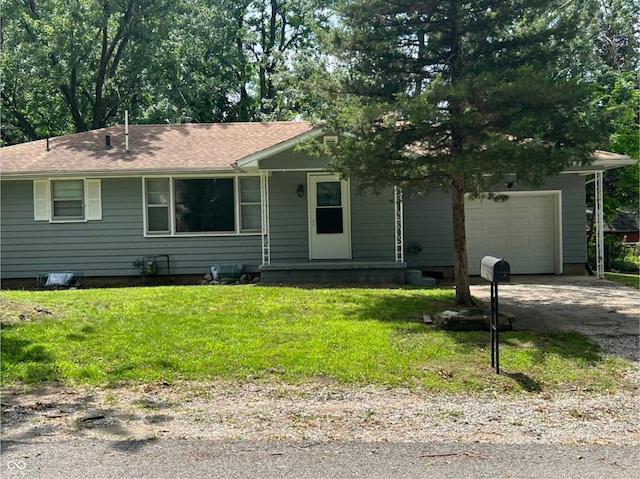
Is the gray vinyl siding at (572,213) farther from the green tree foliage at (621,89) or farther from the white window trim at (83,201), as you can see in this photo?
the white window trim at (83,201)

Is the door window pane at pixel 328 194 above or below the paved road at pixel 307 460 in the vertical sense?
above

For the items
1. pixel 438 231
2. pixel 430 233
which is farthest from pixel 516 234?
pixel 430 233

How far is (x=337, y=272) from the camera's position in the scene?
12.4 m

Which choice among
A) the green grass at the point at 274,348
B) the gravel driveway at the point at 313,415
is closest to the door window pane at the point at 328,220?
the green grass at the point at 274,348

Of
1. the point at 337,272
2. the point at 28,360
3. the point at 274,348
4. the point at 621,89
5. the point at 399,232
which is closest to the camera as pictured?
the point at 28,360

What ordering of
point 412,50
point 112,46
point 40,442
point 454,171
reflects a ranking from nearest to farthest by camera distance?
point 40,442
point 454,171
point 412,50
point 112,46

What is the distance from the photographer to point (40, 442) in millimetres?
4059

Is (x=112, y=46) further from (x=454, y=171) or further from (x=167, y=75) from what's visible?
(x=454, y=171)

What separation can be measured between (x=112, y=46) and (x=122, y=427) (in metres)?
23.0

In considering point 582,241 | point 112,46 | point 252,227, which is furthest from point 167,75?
point 582,241

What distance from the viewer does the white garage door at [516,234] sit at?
14305 millimetres

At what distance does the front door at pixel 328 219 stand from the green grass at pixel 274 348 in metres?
4.56

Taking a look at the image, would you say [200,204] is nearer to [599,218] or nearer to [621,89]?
[599,218]

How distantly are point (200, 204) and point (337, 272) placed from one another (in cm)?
393
